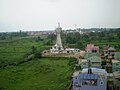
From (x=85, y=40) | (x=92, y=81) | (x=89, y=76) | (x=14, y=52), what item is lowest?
(x=14, y=52)

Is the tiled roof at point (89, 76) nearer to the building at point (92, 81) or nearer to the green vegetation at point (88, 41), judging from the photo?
the building at point (92, 81)

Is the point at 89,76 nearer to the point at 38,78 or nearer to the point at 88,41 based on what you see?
the point at 38,78

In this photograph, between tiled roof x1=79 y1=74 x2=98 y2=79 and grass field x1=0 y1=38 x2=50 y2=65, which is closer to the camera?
tiled roof x1=79 y1=74 x2=98 y2=79

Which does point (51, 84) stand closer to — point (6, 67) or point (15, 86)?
point (15, 86)

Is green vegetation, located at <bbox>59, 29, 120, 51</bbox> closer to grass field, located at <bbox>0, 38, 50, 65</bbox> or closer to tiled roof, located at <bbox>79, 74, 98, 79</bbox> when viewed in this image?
grass field, located at <bbox>0, 38, 50, 65</bbox>

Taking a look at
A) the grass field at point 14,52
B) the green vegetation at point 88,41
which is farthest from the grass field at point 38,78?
the green vegetation at point 88,41

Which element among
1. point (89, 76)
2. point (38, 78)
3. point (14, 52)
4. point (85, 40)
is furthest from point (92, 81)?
point (85, 40)

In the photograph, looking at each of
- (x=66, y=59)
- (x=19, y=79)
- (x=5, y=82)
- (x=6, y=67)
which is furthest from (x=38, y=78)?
(x=66, y=59)

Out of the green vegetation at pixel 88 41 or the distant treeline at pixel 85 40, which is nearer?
the green vegetation at pixel 88 41

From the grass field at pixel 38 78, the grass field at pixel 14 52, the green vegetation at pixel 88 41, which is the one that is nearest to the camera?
the grass field at pixel 38 78

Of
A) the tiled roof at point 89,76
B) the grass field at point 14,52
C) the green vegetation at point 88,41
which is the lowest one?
the grass field at point 14,52

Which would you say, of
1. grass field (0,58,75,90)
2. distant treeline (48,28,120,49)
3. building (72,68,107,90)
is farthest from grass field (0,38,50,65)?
building (72,68,107,90)
